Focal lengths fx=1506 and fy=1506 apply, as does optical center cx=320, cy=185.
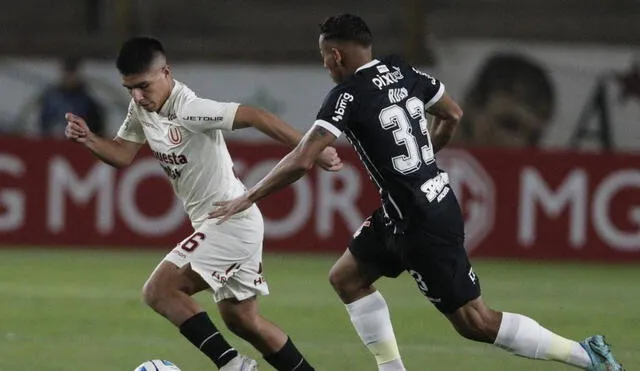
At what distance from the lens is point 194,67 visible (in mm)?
17453

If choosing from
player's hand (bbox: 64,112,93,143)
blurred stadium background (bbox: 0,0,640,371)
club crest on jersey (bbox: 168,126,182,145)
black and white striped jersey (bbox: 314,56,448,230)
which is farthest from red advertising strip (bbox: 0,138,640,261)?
black and white striped jersey (bbox: 314,56,448,230)

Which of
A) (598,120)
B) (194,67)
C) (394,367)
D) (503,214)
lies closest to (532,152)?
(503,214)

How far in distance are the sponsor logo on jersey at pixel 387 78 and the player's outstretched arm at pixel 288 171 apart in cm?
40

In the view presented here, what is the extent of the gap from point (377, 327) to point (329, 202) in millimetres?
7617

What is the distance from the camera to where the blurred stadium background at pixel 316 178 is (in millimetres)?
10578

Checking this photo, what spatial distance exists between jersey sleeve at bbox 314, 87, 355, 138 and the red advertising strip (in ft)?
26.1

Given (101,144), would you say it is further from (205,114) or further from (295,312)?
(295,312)

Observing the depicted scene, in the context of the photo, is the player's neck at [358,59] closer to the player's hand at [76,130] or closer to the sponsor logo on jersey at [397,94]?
the sponsor logo on jersey at [397,94]

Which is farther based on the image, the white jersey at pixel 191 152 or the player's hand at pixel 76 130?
the player's hand at pixel 76 130

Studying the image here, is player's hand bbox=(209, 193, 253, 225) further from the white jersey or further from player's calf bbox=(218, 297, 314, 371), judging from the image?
player's calf bbox=(218, 297, 314, 371)

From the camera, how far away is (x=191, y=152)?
7.63m

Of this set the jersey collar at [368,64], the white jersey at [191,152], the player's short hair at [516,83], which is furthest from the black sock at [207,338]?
the player's short hair at [516,83]

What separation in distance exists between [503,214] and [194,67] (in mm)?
4301

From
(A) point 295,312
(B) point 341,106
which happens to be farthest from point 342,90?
(A) point 295,312
